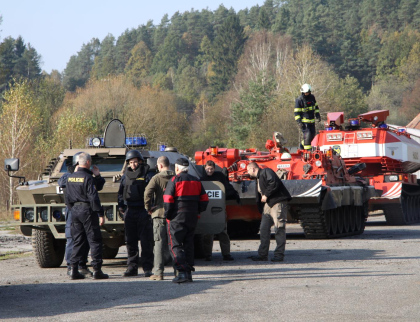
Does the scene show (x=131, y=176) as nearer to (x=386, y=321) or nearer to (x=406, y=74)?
(x=386, y=321)

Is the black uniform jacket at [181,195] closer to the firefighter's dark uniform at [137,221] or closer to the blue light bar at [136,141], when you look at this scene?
the firefighter's dark uniform at [137,221]

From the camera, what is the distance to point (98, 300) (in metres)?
8.88

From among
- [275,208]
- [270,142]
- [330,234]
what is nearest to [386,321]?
[275,208]

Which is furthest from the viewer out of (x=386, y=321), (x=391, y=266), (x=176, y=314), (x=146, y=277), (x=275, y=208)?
(x=275, y=208)

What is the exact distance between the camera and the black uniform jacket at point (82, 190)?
35.5 ft

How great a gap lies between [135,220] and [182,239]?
3.37 ft

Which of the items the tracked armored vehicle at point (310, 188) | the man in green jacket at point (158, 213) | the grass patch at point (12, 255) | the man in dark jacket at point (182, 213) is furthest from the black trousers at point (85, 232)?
the tracked armored vehicle at point (310, 188)

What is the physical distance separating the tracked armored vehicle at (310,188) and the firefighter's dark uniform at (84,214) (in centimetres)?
612

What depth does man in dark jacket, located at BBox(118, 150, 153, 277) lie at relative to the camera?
11094 millimetres

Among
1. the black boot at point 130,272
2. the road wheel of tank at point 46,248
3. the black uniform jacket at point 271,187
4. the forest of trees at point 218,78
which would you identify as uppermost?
the forest of trees at point 218,78

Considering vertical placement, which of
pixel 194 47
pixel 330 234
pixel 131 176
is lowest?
pixel 330 234

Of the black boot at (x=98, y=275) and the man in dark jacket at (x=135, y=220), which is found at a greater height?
the man in dark jacket at (x=135, y=220)

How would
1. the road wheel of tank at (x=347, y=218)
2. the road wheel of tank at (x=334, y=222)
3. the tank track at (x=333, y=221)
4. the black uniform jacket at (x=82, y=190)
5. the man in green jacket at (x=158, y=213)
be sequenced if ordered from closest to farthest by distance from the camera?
the man in green jacket at (x=158, y=213) → the black uniform jacket at (x=82, y=190) → the tank track at (x=333, y=221) → the road wheel of tank at (x=334, y=222) → the road wheel of tank at (x=347, y=218)

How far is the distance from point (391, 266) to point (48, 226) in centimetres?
508
